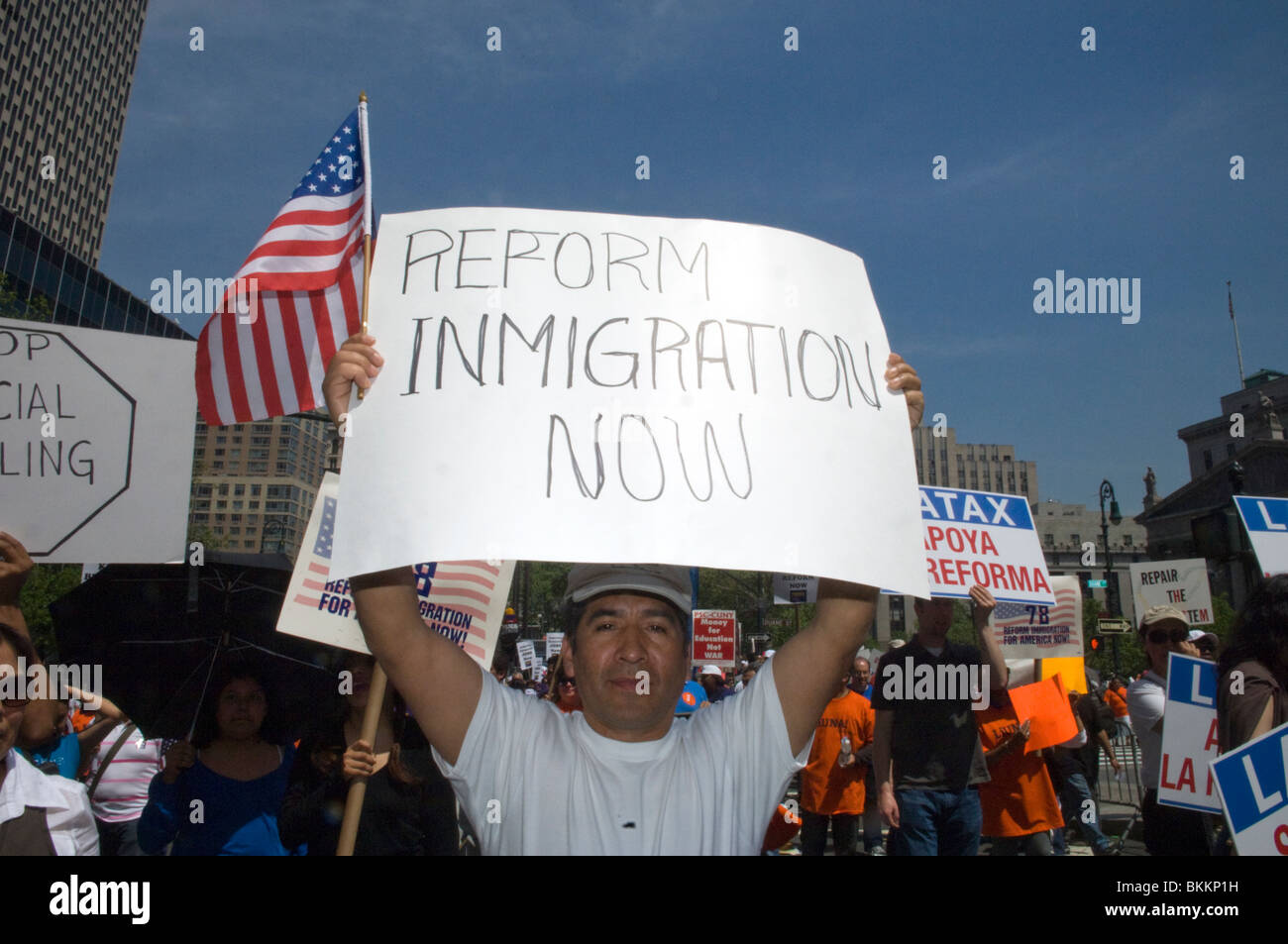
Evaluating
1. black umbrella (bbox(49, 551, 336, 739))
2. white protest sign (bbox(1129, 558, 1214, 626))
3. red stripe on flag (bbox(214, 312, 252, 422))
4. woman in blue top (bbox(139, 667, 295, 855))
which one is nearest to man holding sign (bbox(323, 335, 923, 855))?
woman in blue top (bbox(139, 667, 295, 855))

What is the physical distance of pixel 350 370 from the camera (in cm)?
230

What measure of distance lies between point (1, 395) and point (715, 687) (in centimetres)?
1379

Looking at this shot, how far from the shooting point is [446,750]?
2295 mm

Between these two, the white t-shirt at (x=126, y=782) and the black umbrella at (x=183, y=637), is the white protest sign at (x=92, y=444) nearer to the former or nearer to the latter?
the black umbrella at (x=183, y=637)

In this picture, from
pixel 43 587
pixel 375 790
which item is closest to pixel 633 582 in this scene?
pixel 375 790

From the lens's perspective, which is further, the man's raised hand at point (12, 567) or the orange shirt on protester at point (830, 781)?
the orange shirt on protester at point (830, 781)

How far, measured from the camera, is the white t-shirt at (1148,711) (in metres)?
5.98

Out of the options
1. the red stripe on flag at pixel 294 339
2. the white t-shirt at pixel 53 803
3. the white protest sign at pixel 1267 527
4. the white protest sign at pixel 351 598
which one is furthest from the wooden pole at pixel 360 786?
the white protest sign at pixel 1267 527

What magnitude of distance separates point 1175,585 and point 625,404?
38.9 feet

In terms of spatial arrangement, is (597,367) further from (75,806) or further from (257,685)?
(257,685)

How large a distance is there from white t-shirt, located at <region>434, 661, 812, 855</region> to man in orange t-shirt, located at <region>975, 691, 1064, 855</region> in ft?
15.7

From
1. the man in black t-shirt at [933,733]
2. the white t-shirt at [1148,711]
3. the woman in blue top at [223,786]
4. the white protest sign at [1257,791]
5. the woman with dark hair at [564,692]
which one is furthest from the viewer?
the woman with dark hair at [564,692]

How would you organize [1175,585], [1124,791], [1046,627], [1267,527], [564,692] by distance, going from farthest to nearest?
[1124,791]
[1175,585]
[1046,627]
[564,692]
[1267,527]

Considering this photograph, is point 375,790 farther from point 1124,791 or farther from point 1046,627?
point 1124,791
